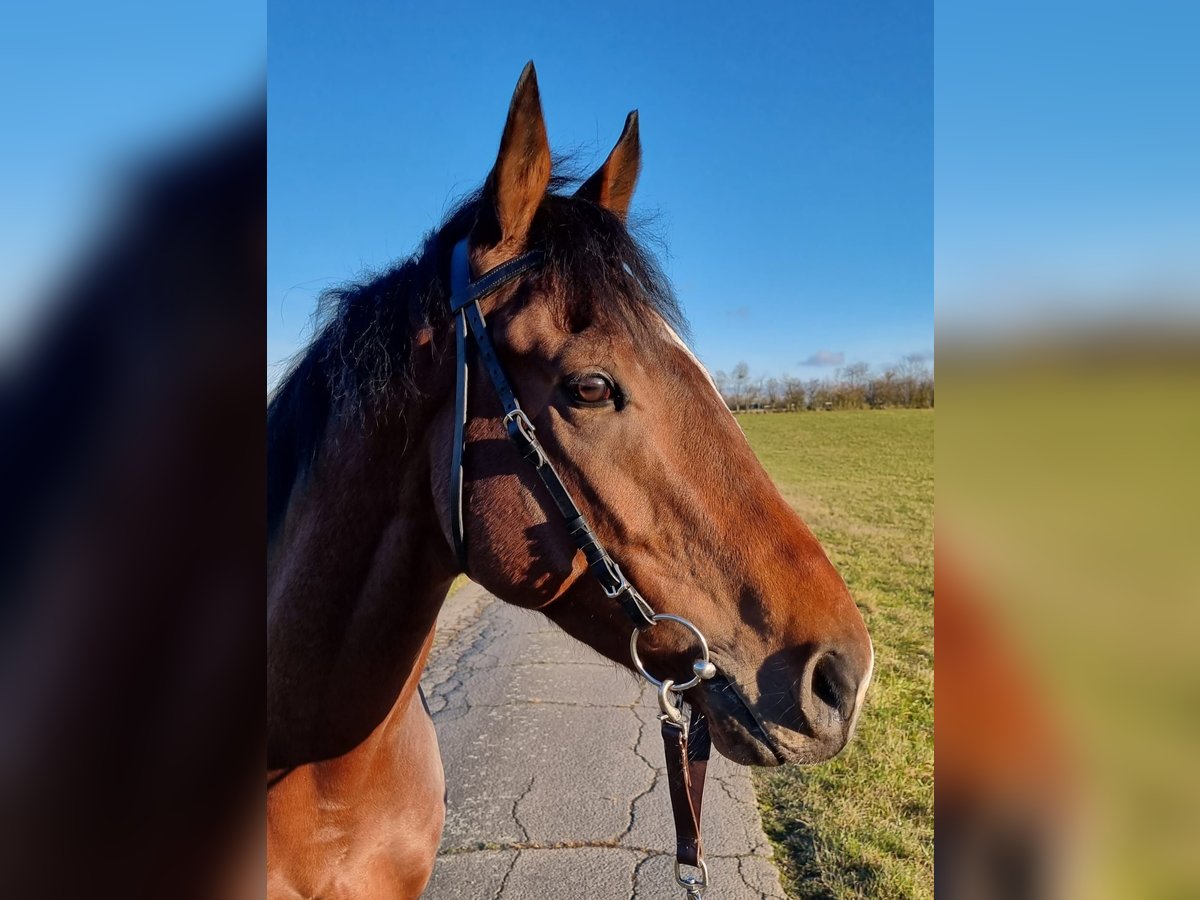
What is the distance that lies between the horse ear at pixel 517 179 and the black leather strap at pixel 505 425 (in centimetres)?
7

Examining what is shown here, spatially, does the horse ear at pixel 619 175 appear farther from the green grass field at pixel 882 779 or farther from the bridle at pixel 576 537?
the green grass field at pixel 882 779

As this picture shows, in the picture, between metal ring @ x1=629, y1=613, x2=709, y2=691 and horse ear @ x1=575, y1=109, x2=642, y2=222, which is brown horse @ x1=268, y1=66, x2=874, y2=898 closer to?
metal ring @ x1=629, y1=613, x2=709, y2=691

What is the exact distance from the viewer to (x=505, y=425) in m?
1.42

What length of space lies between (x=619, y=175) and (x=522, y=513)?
1016 mm

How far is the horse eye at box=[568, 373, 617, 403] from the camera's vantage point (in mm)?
1381

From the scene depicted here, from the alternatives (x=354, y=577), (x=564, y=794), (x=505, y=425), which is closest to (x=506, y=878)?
(x=564, y=794)

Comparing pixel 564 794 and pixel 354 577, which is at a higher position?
pixel 354 577

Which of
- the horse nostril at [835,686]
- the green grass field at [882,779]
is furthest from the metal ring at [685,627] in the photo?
the green grass field at [882,779]

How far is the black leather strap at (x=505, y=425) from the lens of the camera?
136cm
